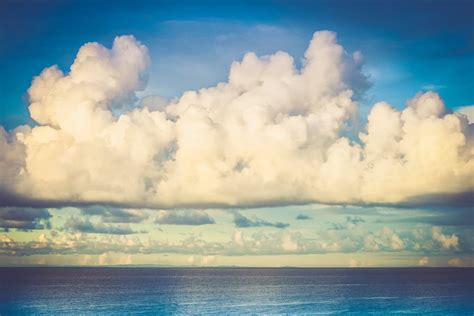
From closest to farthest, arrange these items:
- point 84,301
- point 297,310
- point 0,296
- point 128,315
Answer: point 128,315, point 297,310, point 84,301, point 0,296

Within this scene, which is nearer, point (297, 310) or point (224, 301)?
point (297, 310)

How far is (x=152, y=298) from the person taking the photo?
122 metres

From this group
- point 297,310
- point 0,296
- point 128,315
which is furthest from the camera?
point 0,296

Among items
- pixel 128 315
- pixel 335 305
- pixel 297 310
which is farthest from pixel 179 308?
pixel 335 305

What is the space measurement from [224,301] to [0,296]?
4949cm

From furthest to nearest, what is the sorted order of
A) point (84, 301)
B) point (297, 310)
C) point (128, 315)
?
point (84, 301), point (297, 310), point (128, 315)

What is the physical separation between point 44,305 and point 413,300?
74.5 m

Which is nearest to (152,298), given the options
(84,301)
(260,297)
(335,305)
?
(84,301)

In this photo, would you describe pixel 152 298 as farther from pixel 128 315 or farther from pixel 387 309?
pixel 387 309

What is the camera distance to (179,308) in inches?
3866

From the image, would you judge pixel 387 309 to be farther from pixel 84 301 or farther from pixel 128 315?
pixel 84 301

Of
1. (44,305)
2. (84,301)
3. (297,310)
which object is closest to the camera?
(297,310)

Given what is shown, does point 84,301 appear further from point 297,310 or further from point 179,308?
point 297,310

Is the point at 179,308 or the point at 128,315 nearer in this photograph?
the point at 128,315
